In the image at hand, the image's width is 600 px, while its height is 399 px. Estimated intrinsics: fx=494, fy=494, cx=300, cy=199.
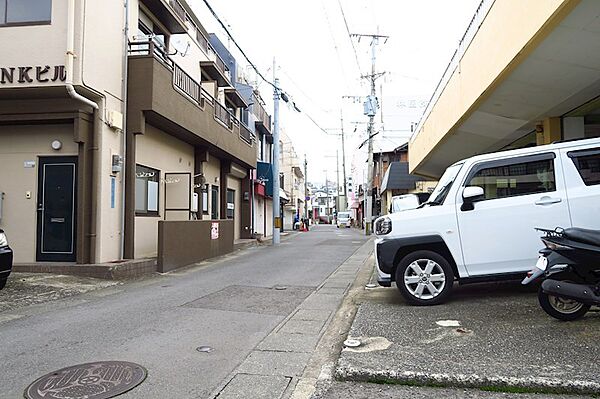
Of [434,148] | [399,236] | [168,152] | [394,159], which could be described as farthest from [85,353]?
[394,159]

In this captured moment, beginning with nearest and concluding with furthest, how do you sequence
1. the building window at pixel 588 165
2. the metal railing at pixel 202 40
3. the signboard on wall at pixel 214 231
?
the building window at pixel 588 165 → the signboard on wall at pixel 214 231 → the metal railing at pixel 202 40

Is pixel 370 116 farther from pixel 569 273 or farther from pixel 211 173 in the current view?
pixel 569 273

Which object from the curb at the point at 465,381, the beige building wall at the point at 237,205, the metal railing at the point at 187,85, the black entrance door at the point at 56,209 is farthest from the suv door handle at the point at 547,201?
the beige building wall at the point at 237,205

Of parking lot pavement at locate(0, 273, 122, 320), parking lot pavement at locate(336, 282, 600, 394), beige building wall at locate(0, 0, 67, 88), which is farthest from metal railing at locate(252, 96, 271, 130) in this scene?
parking lot pavement at locate(336, 282, 600, 394)

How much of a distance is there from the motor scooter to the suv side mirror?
1.18 m

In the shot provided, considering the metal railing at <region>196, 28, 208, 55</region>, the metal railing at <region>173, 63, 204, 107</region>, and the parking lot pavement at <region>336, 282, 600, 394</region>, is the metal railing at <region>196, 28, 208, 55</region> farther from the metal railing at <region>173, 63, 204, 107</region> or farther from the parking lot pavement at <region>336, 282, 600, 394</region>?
the parking lot pavement at <region>336, 282, 600, 394</region>

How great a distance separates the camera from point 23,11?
32.8 ft

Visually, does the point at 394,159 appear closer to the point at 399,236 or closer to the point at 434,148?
the point at 434,148

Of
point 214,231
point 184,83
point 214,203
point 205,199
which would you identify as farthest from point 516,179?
point 214,203

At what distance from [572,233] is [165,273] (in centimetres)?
882

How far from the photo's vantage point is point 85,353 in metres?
5.11

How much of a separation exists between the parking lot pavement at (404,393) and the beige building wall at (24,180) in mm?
8870

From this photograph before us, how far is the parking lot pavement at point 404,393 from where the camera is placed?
3727 millimetres

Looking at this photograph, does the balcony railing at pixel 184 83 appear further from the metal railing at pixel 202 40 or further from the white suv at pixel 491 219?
the white suv at pixel 491 219
